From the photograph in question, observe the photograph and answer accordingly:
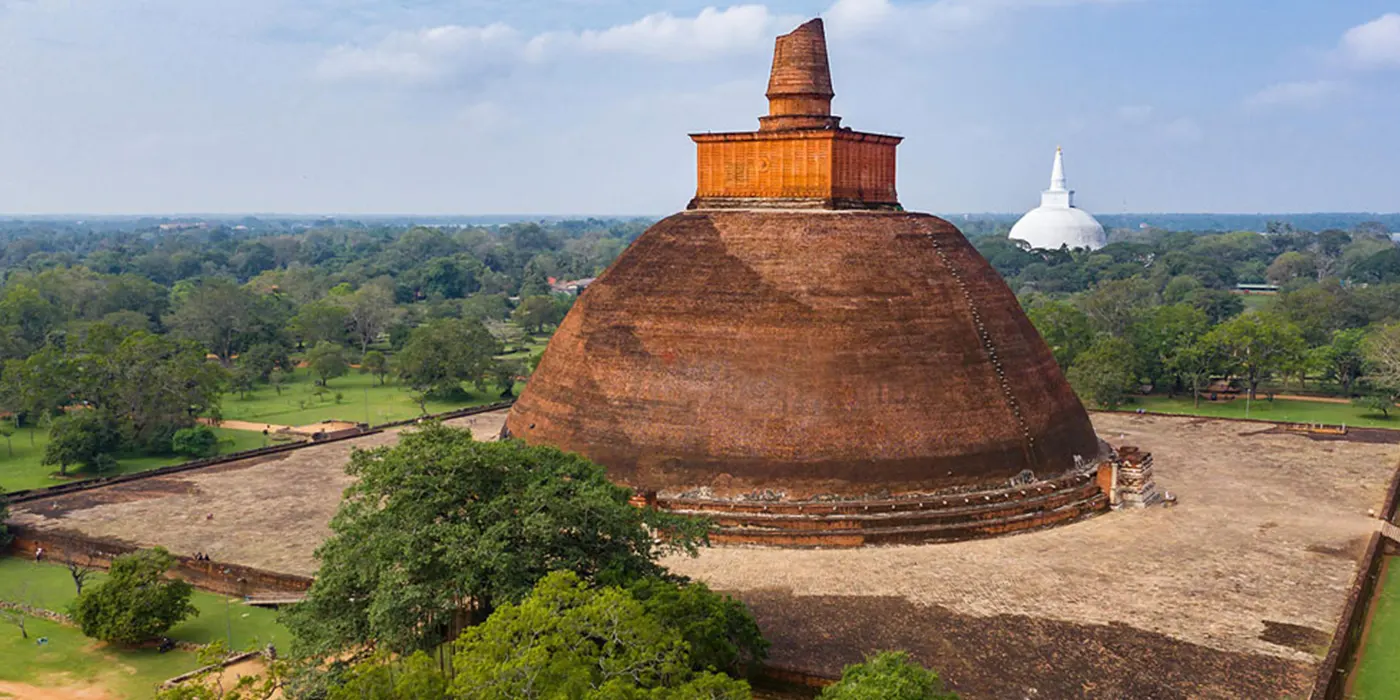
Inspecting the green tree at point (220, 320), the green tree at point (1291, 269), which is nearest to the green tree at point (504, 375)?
the green tree at point (220, 320)

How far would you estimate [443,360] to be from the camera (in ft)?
121

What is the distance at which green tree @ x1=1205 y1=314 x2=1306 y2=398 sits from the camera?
3500cm

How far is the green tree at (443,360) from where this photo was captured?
36.7 metres

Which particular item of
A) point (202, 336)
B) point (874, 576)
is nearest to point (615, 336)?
point (874, 576)

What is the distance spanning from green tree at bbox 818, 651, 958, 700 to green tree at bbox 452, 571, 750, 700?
1.00 m

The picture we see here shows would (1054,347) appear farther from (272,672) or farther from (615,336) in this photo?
(272,672)

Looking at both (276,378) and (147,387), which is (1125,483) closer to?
(147,387)

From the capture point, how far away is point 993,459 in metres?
19.1

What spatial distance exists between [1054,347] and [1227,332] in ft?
18.3

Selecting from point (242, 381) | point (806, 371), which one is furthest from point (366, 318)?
point (806, 371)

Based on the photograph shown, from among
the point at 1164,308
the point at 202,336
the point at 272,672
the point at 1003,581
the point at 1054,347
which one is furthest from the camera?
the point at 202,336

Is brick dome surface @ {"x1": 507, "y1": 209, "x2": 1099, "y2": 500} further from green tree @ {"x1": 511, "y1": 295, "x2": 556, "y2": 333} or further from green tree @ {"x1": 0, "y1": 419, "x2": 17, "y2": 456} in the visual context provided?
green tree @ {"x1": 511, "y1": 295, "x2": 556, "y2": 333}

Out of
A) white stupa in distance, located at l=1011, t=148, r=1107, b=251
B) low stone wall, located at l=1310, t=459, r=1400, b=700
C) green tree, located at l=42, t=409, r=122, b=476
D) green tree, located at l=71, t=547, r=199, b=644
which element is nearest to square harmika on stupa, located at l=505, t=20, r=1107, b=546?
low stone wall, located at l=1310, t=459, r=1400, b=700

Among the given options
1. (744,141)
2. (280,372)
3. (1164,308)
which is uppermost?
(744,141)
